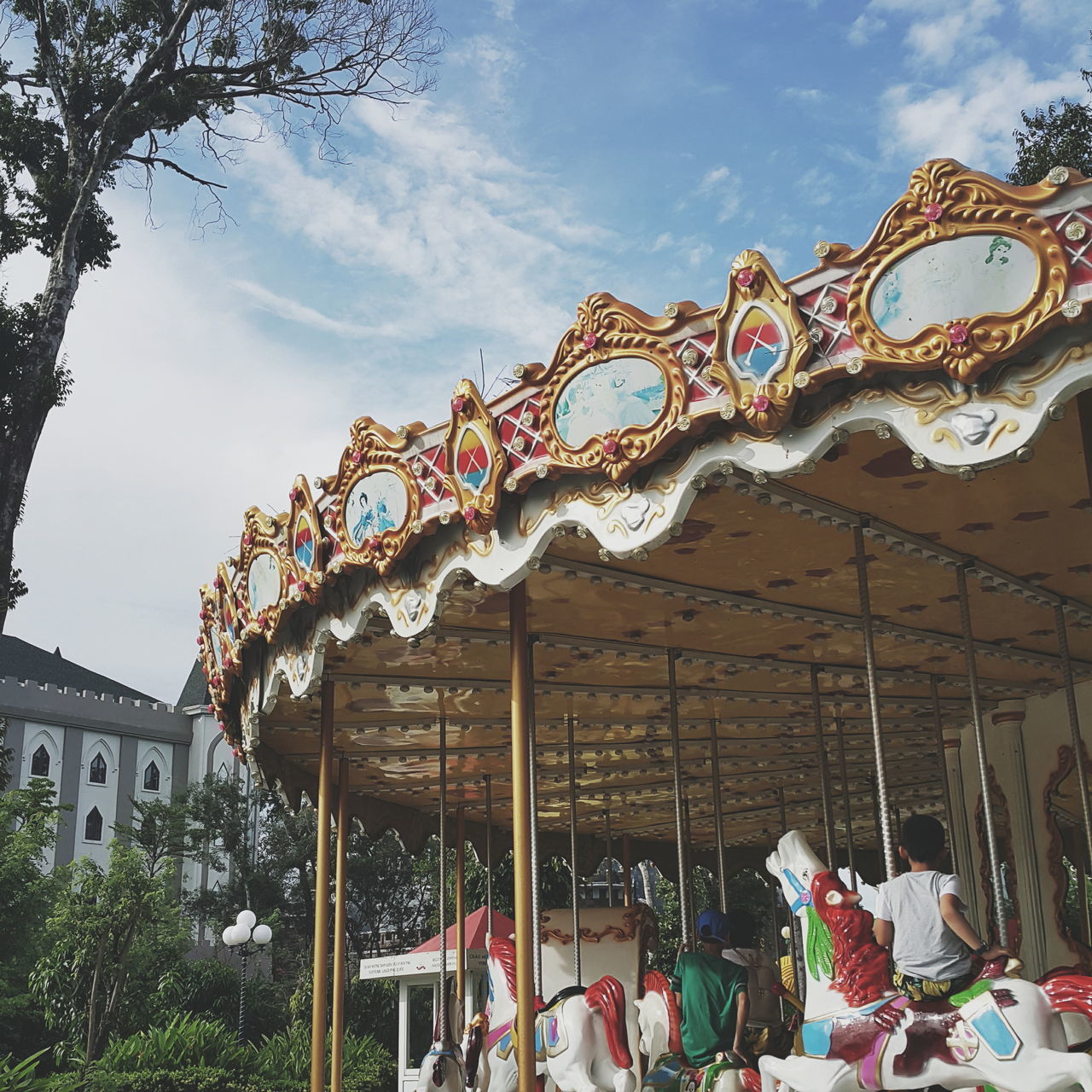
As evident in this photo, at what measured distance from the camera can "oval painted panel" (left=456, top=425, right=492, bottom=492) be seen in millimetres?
5203

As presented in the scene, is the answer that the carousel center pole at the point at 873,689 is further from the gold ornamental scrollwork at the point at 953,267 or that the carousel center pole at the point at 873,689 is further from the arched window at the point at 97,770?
the arched window at the point at 97,770

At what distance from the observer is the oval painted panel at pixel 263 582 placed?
22.4 feet

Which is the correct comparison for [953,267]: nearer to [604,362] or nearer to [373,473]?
[604,362]

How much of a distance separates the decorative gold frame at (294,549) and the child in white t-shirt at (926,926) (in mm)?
3244

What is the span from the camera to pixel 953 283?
3930 millimetres

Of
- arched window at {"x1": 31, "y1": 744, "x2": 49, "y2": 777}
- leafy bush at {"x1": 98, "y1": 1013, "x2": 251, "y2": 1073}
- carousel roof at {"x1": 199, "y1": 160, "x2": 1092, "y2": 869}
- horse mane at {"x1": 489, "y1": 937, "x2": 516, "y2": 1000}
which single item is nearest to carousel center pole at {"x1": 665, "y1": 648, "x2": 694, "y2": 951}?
carousel roof at {"x1": 199, "y1": 160, "x2": 1092, "y2": 869}

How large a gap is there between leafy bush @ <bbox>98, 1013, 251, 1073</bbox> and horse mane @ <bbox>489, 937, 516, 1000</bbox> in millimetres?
10185

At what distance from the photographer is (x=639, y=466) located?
4.68 meters

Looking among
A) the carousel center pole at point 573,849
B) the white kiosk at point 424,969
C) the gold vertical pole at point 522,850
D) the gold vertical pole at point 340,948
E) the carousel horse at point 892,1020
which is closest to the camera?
the carousel horse at point 892,1020

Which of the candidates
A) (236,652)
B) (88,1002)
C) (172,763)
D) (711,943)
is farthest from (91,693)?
(711,943)

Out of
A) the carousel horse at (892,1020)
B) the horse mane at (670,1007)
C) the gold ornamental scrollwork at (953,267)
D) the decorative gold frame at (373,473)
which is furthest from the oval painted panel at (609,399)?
the horse mane at (670,1007)

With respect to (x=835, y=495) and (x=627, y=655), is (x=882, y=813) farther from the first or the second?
(x=627, y=655)

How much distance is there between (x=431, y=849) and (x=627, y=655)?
23239mm

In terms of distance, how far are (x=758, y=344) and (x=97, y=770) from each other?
38696 millimetres
